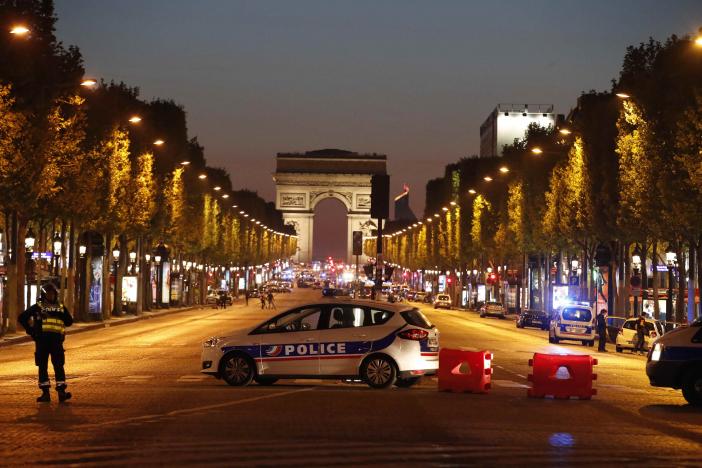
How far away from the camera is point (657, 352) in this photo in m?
24.0

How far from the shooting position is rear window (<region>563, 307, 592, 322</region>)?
53028mm

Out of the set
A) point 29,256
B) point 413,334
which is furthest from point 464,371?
point 29,256

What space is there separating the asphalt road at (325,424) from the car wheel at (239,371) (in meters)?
0.28

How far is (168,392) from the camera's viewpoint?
22.9 meters

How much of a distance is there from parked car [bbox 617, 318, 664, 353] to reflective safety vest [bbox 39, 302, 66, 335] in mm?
29688

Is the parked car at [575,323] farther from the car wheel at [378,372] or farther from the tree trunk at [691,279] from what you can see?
the car wheel at [378,372]

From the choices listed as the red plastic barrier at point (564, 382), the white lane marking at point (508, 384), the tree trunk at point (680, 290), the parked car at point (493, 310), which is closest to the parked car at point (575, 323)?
the tree trunk at point (680, 290)

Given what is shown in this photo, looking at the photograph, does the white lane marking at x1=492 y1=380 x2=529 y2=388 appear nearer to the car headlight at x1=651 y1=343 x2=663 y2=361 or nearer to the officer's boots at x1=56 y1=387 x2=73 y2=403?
the car headlight at x1=651 y1=343 x2=663 y2=361

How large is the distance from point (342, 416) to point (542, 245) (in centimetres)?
6197

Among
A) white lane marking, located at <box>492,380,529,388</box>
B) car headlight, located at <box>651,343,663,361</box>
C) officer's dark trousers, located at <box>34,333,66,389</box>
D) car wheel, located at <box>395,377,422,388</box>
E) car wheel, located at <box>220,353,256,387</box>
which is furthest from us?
white lane marking, located at <box>492,380,529,388</box>

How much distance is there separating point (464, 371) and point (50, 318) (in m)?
7.71

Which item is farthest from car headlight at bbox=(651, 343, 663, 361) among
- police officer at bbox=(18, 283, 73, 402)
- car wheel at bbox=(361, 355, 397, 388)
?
police officer at bbox=(18, 283, 73, 402)

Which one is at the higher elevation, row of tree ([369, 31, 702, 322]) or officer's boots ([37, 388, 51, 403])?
row of tree ([369, 31, 702, 322])

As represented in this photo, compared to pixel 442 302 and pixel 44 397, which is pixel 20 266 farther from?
pixel 442 302
